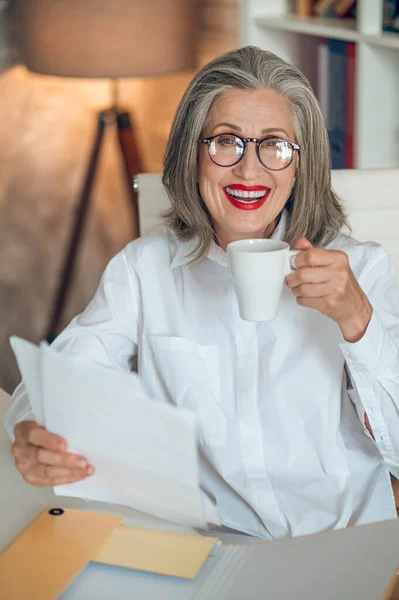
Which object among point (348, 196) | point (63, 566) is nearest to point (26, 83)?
point (348, 196)

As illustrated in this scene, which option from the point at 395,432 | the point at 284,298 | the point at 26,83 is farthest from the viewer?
the point at 26,83

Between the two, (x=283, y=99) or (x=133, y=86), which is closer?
(x=283, y=99)

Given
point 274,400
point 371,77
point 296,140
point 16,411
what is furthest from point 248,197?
point 371,77

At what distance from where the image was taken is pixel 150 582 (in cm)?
94

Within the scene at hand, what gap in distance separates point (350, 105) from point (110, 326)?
1.44m

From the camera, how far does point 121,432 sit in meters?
0.94

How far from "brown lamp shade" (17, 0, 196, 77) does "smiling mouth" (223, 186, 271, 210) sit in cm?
186

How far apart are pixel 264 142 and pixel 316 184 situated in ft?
0.49

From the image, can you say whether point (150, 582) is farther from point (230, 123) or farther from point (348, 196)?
point (348, 196)

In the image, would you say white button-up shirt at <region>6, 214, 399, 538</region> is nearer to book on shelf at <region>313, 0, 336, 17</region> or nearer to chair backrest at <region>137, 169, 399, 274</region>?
chair backrest at <region>137, 169, 399, 274</region>

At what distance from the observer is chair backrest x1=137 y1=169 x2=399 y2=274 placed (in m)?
1.68

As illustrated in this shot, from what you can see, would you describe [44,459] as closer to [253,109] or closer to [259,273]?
[259,273]

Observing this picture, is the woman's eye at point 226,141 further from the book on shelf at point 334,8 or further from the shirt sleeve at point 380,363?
the book on shelf at point 334,8

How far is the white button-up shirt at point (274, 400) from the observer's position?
141cm
